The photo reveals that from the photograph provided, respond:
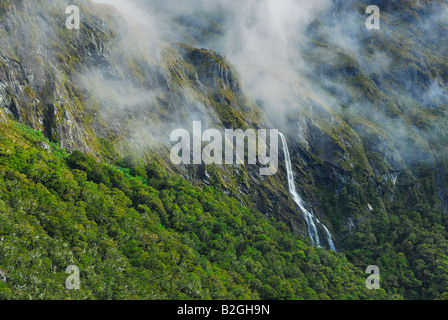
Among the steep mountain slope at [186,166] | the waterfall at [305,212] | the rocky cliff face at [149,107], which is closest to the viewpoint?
the steep mountain slope at [186,166]

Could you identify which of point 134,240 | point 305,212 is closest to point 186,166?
point 305,212

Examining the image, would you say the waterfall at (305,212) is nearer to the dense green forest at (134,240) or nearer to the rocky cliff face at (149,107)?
the rocky cliff face at (149,107)

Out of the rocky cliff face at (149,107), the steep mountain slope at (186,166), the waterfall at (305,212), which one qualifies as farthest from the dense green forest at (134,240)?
the waterfall at (305,212)

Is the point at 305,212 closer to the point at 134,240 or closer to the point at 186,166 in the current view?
the point at 186,166

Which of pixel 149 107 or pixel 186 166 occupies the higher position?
pixel 149 107

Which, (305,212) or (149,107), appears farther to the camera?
(305,212)

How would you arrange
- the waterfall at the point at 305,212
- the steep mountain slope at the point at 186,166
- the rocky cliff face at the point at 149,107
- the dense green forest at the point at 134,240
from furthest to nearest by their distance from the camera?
the waterfall at the point at 305,212 → the rocky cliff face at the point at 149,107 → the steep mountain slope at the point at 186,166 → the dense green forest at the point at 134,240

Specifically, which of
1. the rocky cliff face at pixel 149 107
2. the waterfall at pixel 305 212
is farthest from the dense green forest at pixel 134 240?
the waterfall at pixel 305 212

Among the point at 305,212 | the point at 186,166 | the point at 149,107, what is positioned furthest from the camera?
the point at 305,212

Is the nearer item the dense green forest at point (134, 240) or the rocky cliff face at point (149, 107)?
the dense green forest at point (134, 240)

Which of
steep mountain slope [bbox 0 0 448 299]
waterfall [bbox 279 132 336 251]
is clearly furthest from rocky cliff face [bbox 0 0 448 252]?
waterfall [bbox 279 132 336 251]

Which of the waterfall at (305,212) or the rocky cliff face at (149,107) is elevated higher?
the rocky cliff face at (149,107)
